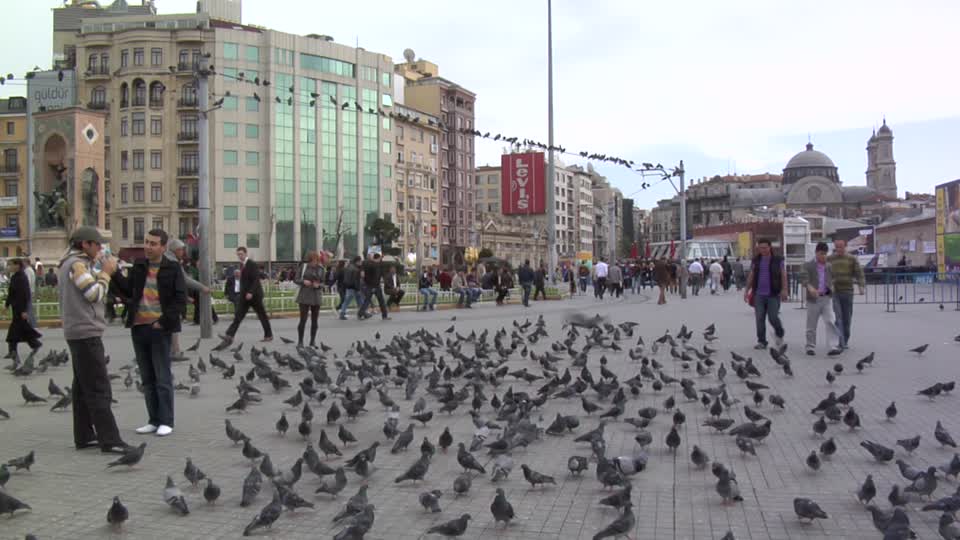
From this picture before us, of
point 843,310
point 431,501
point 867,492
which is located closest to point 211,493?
point 431,501

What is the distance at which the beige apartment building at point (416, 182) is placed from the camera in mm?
80938

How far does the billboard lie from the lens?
128ft

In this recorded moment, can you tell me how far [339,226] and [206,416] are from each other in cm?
6141

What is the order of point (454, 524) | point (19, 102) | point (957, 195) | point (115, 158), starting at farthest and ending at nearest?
point (19, 102) → point (115, 158) → point (957, 195) → point (454, 524)

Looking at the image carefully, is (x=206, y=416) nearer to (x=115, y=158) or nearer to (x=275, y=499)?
(x=275, y=499)

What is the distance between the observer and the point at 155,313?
7.05 m

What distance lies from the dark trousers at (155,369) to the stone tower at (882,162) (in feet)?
596

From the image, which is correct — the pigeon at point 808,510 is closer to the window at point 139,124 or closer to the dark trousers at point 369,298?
the dark trousers at point 369,298

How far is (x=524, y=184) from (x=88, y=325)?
3650 centimetres

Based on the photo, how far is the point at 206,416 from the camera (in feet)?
27.2

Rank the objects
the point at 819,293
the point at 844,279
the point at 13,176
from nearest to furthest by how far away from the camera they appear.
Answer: the point at 819,293, the point at 844,279, the point at 13,176

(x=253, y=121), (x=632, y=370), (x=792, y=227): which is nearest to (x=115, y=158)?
(x=253, y=121)

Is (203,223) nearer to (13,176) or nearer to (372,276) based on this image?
(372,276)

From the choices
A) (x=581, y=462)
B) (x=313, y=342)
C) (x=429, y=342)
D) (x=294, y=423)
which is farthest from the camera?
(x=313, y=342)
